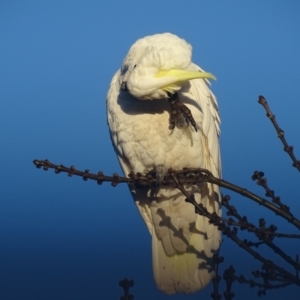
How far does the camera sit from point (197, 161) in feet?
16.3

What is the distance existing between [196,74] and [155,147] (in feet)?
2.97

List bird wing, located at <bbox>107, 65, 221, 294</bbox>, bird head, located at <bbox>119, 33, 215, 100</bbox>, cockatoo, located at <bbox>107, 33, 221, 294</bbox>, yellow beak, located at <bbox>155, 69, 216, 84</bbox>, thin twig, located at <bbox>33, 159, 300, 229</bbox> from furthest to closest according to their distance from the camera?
bird wing, located at <bbox>107, 65, 221, 294</bbox> < cockatoo, located at <bbox>107, 33, 221, 294</bbox> < bird head, located at <bbox>119, 33, 215, 100</bbox> < yellow beak, located at <bbox>155, 69, 216, 84</bbox> < thin twig, located at <bbox>33, 159, 300, 229</bbox>

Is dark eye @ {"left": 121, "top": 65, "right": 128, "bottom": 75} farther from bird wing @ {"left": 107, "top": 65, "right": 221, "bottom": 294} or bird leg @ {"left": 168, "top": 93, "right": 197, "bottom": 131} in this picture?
bird leg @ {"left": 168, "top": 93, "right": 197, "bottom": 131}

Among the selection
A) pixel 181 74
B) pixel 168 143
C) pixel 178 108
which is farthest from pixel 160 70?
pixel 168 143

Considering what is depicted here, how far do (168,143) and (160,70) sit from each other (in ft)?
2.24

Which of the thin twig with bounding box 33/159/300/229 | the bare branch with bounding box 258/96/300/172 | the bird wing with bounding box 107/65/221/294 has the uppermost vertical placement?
the bird wing with bounding box 107/65/221/294

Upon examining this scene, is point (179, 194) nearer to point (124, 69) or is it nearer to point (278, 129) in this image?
point (124, 69)

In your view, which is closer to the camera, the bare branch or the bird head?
the bare branch

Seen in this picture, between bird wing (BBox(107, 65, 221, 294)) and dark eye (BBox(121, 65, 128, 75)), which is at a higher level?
dark eye (BBox(121, 65, 128, 75))

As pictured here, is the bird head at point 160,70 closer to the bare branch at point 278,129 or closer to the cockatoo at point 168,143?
the cockatoo at point 168,143

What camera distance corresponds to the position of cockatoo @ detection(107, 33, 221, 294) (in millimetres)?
4258

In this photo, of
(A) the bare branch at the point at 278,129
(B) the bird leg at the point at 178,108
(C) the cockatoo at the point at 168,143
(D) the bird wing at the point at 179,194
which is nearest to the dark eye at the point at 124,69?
(C) the cockatoo at the point at 168,143

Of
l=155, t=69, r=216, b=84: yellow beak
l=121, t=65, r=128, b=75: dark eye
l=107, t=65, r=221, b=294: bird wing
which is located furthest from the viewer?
l=107, t=65, r=221, b=294: bird wing

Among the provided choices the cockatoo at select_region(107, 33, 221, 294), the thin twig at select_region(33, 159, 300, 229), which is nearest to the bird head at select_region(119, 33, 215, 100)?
the cockatoo at select_region(107, 33, 221, 294)
